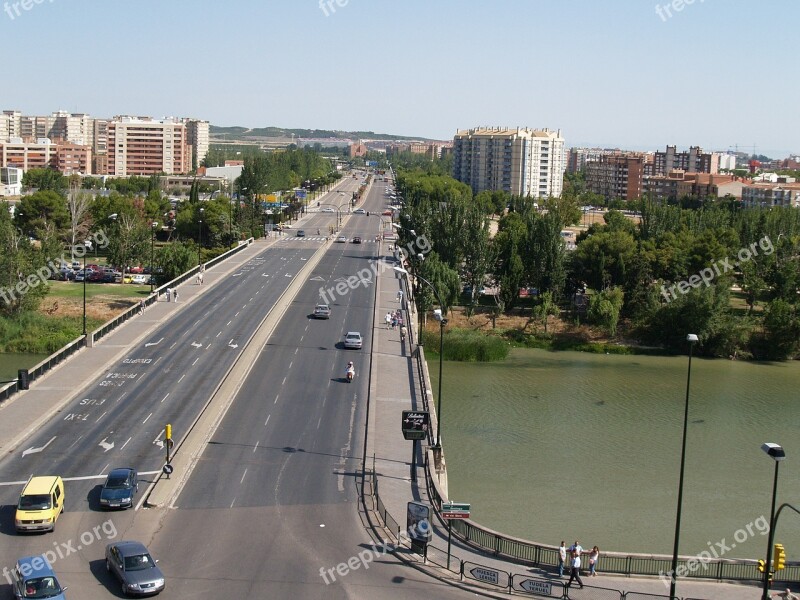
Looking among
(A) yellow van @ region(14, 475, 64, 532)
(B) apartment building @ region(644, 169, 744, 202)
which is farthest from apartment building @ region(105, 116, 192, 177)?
(A) yellow van @ region(14, 475, 64, 532)

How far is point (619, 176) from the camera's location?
154 m

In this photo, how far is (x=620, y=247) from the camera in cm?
5188

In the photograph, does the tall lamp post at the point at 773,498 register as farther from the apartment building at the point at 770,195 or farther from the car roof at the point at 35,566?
the apartment building at the point at 770,195

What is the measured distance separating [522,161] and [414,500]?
122 m

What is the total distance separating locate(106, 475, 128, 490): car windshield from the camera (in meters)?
19.0

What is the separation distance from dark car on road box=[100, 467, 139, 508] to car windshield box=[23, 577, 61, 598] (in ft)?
13.5

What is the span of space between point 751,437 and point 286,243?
149 feet

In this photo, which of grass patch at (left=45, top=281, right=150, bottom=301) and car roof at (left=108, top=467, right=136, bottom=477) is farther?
grass patch at (left=45, top=281, right=150, bottom=301)

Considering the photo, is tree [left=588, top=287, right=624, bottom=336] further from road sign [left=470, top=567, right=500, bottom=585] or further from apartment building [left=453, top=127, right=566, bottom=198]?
apartment building [left=453, top=127, right=566, bottom=198]

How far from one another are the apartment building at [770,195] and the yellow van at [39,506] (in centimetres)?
11294

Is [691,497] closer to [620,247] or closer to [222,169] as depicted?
[620,247]

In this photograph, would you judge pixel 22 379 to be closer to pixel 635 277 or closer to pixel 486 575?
pixel 486 575

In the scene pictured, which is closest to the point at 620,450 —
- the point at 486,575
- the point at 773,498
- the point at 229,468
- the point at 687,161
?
the point at 229,468

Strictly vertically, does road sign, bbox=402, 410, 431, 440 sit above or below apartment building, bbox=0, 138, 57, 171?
below
